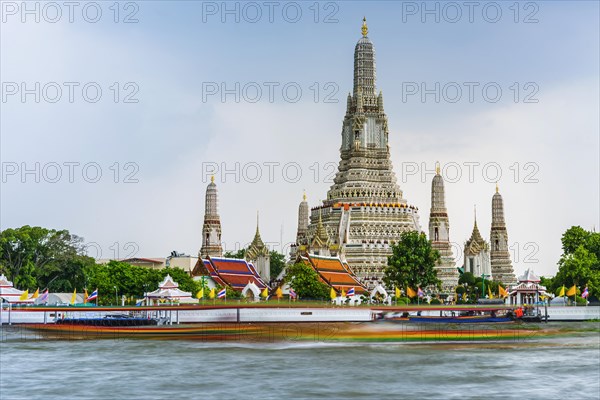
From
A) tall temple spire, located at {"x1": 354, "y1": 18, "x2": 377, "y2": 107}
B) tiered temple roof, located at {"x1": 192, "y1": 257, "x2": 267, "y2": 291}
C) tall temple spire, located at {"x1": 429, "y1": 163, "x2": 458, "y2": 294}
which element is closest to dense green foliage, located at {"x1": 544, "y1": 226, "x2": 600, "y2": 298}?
tall temple spire, located at {"x1": 429, "y1": 163, "x2": 458, "y2": 294}

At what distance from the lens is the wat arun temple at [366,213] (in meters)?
114

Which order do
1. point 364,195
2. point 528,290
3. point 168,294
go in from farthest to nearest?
1. point 364,195
2. point 528,290
3. point 168,294

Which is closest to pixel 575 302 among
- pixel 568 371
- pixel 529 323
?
pixel 529 323

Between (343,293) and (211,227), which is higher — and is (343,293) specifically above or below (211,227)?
below

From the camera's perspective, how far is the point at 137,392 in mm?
43656

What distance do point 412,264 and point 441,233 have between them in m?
29.3

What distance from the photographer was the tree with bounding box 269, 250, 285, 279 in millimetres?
147750

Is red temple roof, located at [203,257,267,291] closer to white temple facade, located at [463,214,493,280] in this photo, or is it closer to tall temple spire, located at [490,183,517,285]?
white temple facade, located at [463,214,493,280]

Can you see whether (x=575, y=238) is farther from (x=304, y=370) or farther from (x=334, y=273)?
(x=304, y=370)

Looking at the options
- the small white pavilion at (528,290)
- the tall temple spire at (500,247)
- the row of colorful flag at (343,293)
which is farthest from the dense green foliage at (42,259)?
the tall temple spire at (500,247)

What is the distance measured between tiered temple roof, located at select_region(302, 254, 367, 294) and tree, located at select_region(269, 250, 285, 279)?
39.4 meters

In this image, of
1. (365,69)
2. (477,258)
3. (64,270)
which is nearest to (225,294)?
(64,270)

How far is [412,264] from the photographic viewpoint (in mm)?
92750

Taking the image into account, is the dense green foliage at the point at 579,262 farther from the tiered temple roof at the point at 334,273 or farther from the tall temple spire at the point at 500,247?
the tall temple spire at the point at 500,247
